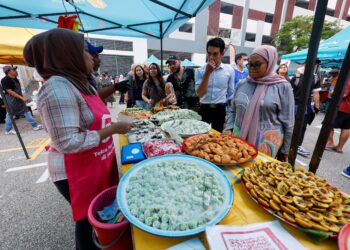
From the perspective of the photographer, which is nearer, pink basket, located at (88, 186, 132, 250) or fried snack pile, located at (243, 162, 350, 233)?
fried snack pile, located at (243, 162, 350, 233)

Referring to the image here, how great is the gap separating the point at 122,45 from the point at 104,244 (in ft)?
66.8

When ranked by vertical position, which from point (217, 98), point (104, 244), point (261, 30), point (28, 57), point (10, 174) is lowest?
point (10, 174)

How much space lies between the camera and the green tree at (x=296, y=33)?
20984mm

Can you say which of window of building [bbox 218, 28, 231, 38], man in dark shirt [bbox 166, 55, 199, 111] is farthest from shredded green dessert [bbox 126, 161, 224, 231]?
window of building [bbox 218, 28, 231, 38]

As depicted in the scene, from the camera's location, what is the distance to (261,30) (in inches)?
952

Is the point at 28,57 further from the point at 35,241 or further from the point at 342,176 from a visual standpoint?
the point at 342,176

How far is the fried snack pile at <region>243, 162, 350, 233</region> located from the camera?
2.61 ft

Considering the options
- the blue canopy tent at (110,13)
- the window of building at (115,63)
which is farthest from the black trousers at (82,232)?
the window of building at (115,63)

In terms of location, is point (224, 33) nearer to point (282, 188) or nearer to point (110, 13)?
point (110, 13)

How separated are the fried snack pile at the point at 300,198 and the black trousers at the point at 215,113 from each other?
198 centimetres

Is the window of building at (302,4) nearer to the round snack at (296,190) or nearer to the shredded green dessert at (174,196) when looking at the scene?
the round snack at (296,190)

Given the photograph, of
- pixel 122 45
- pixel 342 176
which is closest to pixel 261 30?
pixel 122 45

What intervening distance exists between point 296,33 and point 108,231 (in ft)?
96.7

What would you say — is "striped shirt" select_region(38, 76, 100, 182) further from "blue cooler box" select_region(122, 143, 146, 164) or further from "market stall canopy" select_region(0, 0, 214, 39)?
"market stall canopy" select_region(0, 0, 214, 39)
